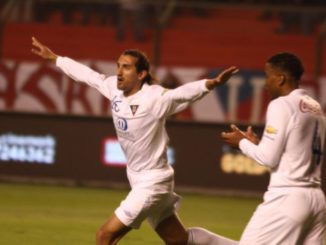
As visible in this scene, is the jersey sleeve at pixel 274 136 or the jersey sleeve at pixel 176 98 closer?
the jersey sleeve at pixel 274 136

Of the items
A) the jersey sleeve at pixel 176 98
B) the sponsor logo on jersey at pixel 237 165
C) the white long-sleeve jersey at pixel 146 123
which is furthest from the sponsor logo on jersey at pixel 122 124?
the sponsor logo on jersey at pixel 237 165

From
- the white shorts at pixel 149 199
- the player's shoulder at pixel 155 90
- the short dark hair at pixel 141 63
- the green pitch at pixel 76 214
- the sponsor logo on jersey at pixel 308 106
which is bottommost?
the green pitch at pixel 76 214

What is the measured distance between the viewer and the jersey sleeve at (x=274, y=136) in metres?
6.58

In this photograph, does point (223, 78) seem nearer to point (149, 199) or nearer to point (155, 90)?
point (155, 90)

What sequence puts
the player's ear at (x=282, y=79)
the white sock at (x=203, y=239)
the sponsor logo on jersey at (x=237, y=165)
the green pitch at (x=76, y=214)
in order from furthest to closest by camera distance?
the sponsor logo on jersey at (x=237, y=165) → the green pitch at (x=76, y=214) → the white sock at (x=203, y=239) → the player's ear at (x=282, y=79)

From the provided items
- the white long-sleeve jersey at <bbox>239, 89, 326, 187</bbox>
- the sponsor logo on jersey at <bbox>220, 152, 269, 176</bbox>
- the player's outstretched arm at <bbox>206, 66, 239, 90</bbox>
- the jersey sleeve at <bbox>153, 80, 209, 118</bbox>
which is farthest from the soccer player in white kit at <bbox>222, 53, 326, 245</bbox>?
the sponsor logo on jersey at <bbox>220, 152, 269, 176</bbox>

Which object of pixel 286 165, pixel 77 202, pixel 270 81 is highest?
pixel 270 81

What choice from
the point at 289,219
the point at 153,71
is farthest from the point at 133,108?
the point at 153,71

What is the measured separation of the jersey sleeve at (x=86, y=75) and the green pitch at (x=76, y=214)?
87.1 inches

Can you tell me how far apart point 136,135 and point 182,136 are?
8417 mm

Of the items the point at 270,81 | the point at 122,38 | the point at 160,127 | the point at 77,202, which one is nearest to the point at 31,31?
the point at 122,38

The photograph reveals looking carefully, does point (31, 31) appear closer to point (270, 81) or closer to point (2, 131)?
point (2, 131)

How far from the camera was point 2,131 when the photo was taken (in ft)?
55.1

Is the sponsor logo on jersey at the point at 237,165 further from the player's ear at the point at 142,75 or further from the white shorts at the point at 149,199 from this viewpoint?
the player's ear at the point at 142,75
